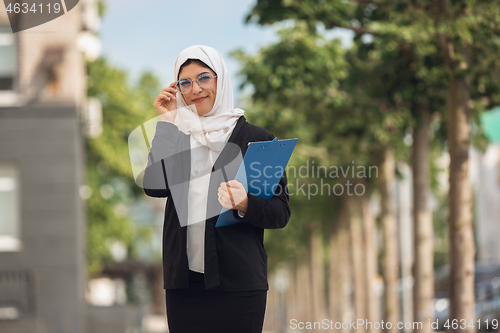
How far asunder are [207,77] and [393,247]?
1142cm

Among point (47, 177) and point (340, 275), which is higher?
point (47, 177)

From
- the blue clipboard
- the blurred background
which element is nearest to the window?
the blurred background

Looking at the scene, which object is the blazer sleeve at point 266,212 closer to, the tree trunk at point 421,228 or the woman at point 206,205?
the woman at point 206,205

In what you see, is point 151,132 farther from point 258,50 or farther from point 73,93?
point 73,93

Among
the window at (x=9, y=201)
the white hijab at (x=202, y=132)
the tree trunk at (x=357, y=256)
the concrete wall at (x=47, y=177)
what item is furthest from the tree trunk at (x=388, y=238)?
the white hijab at (x=202, y=132)

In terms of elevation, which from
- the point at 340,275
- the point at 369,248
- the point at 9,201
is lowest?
the point at 340,275

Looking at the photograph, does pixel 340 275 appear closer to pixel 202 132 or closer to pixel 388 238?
pixel 388 238

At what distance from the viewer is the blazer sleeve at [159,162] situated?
2711 mm

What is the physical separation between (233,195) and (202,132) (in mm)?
356

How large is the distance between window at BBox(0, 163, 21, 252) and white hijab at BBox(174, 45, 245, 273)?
1391 cm

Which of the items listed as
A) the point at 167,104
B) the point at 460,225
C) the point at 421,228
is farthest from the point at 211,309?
the point at 421,228

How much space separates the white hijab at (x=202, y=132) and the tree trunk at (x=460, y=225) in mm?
5791

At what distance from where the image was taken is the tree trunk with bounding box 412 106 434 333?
10617 millimetres

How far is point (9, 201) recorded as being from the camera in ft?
51.6
